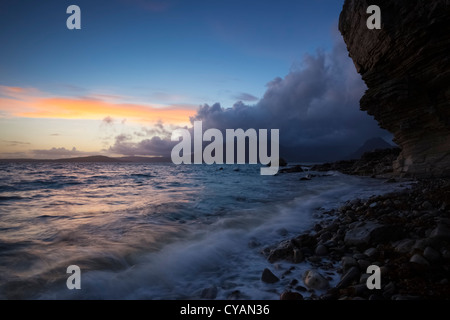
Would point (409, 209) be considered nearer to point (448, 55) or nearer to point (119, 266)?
point (119, 266)

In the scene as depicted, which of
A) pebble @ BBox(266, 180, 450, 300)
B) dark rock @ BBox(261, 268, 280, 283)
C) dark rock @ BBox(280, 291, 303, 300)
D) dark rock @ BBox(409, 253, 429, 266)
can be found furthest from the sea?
dark rock @ BBox(409, 253, 429, 266)

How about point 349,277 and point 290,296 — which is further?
point 349,277

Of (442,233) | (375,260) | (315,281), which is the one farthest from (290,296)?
(442,233)

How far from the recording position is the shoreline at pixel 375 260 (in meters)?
3.13

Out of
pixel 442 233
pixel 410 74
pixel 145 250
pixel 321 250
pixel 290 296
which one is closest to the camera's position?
pixel 290 296

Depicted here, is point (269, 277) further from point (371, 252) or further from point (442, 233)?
point (442, 233)

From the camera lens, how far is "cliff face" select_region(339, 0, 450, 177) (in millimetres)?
11234

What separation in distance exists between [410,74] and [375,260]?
46.2 ft

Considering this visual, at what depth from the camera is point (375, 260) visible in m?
4.05

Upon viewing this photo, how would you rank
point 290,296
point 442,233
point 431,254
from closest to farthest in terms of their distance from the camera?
point 290,296 < point 431,254 < point 442,233

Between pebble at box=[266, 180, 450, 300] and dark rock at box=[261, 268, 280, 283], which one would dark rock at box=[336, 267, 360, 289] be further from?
dark rock at box=[261, 268, 280, 283]

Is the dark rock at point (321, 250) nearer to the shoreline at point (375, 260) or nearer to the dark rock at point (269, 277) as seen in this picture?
the shoreline at point (375, 260)
